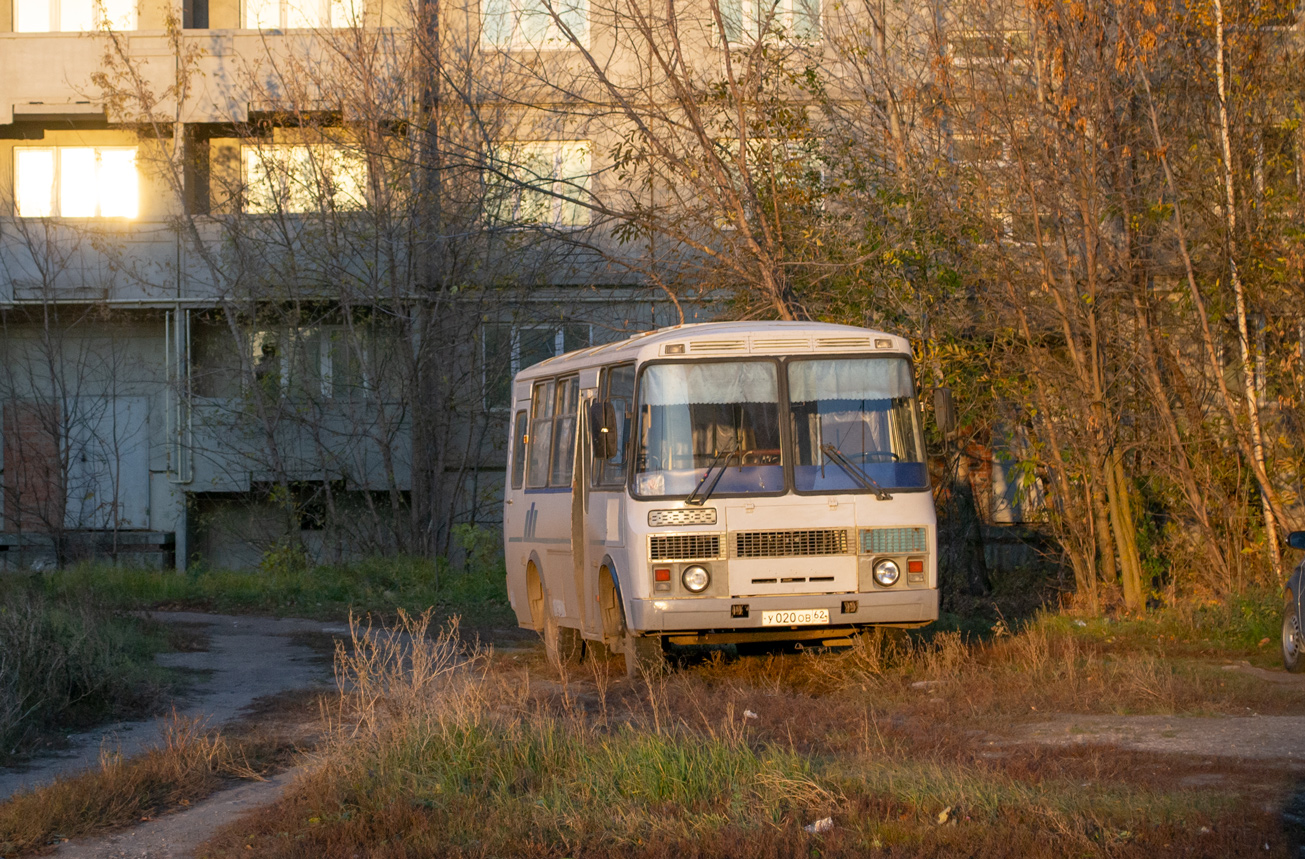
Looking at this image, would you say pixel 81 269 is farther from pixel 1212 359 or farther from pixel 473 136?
pixel 1212 359

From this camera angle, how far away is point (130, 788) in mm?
7273

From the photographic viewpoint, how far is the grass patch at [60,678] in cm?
926

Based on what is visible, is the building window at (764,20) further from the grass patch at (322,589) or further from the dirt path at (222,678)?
the dirt path at (222,678)

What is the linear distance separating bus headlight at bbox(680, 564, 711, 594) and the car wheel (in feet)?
15.7

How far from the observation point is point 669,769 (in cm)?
693

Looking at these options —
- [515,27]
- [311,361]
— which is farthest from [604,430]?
[311,361]

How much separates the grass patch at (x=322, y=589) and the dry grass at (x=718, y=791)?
8923mm

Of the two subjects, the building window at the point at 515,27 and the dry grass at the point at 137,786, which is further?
the building window at the point at 515,27

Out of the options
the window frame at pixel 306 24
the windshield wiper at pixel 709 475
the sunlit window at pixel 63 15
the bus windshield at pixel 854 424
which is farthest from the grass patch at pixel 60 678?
the sunlit window at pixel 63 15

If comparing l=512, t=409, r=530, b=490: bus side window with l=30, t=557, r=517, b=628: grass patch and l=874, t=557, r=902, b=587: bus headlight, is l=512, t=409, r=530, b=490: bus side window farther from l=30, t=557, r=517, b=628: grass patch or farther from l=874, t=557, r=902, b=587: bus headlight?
l=874, t=557, r=902, b=587: bus headlight

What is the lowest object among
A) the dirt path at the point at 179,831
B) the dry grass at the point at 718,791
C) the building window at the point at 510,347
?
the dirt path at the point at 179,831

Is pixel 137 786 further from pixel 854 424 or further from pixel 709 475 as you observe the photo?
pixel 854 424

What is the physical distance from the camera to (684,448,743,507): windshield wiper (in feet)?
34.3

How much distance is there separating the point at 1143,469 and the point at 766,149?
553cm
